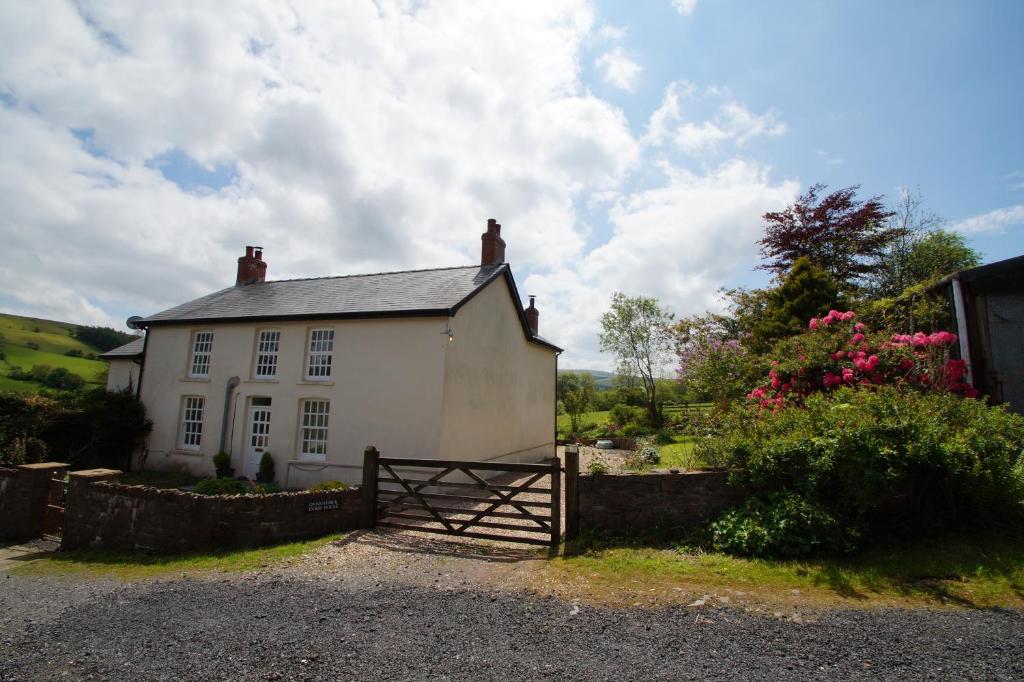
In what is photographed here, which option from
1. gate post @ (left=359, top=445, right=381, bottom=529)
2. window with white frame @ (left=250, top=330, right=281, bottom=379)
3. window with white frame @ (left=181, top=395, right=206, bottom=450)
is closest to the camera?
gate post @ (left=359, top=445, right=381, bottom=529)

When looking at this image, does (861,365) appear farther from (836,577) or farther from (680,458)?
(680,458)

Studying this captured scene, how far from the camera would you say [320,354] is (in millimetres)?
15281

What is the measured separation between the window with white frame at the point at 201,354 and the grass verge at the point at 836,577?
15.8 meters

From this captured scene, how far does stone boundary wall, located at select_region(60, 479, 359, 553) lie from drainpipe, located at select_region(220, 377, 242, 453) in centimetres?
626

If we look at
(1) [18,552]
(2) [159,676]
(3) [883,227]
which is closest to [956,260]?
(3) [883,227]

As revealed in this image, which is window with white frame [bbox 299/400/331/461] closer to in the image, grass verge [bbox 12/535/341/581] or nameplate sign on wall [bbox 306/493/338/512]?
nameplate sign on wall [bbox 306/493/338/512]

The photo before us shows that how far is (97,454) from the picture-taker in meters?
17.2

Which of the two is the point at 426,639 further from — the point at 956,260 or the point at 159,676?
the point at 956,260

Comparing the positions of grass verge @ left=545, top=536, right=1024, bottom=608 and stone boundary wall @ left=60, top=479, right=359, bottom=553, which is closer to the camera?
grass verge @ left=545, top=536, right=1024, bottom=608

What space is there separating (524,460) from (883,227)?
1997cm

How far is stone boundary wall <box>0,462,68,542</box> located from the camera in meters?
10.5

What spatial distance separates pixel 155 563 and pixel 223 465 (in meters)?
7.75

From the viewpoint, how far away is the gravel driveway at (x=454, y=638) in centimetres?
420

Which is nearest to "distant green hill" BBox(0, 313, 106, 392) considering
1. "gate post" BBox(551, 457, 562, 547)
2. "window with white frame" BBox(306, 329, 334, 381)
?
"window with white frame" BBox(306, 329, 334, 381)
